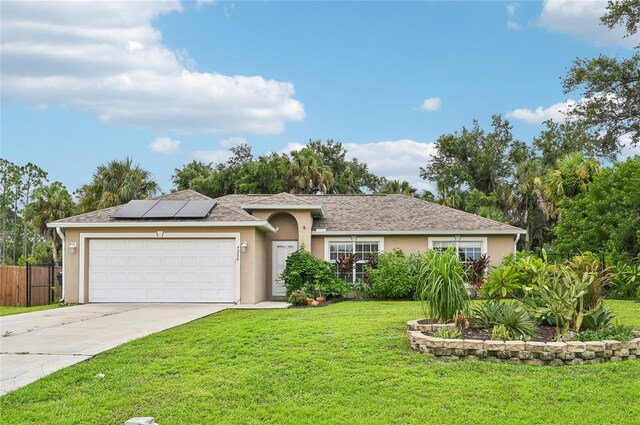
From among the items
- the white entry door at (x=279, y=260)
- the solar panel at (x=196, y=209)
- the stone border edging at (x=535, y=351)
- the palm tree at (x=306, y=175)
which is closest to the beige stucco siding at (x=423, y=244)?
the white entry door at (x=279, y=260)

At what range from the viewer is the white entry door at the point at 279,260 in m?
20.7

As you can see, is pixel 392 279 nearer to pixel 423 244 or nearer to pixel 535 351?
pixel 423 244

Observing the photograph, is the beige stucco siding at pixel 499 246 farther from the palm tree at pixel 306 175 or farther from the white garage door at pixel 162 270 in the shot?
the palm tree at pixel 306 175

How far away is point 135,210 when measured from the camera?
18.9 metres

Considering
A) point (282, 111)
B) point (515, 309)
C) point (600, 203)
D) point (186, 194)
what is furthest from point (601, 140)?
point (515, 309)

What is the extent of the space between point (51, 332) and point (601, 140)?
24.4 meters

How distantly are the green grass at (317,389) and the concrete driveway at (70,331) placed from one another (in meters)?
0.53

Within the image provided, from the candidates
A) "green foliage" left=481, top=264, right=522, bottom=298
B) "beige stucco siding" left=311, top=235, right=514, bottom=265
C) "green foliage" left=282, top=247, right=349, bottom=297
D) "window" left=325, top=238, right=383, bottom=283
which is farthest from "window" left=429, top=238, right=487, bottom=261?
"green foliage" left=481, top=264, right=522, bottom=298

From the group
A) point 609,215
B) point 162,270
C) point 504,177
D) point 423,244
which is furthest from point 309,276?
point 504,177

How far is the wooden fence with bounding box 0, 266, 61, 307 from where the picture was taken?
21.1 metres

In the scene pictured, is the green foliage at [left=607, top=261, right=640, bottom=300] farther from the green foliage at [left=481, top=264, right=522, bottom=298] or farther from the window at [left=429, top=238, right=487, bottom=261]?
the green foliage at [left=481, top=264, right=522, bottom=298]

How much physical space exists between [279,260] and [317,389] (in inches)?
542

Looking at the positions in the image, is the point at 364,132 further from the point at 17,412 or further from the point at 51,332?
the point at 17,412

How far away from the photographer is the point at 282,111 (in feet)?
95.6
